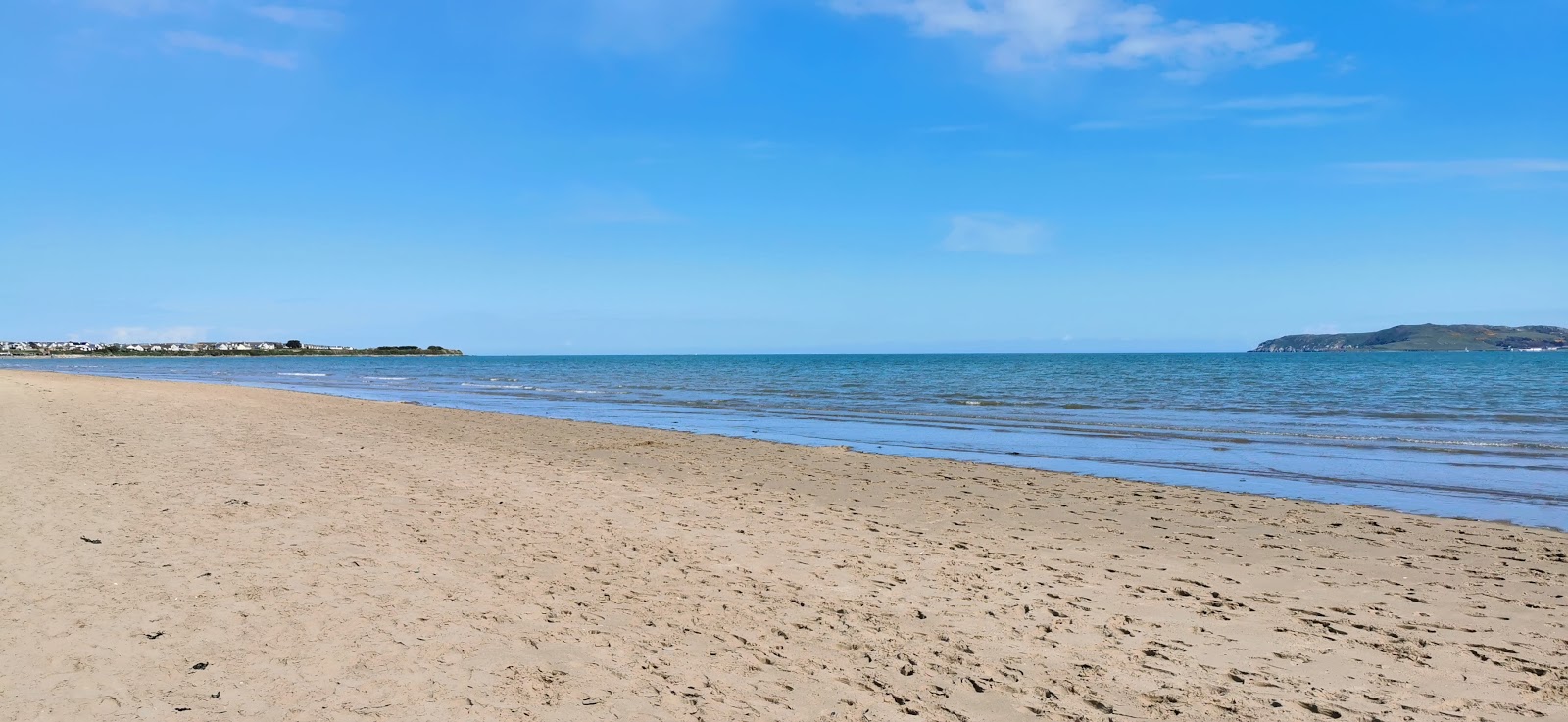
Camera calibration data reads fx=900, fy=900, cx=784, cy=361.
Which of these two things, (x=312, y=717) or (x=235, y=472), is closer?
(x=312, y=717)

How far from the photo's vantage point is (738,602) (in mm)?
6727

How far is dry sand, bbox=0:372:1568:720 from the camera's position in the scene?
4.91 m

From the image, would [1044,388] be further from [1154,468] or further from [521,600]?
[521,600]

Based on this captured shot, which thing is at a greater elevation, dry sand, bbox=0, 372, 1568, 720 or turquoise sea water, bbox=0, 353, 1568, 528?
dry sand, bbox=0, 372, 1568, 720

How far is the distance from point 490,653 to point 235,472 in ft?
29.7

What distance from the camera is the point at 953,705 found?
4.88 meters

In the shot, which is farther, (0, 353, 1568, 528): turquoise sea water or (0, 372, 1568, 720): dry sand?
(0, 353, 1568, 528): turquoise sea water

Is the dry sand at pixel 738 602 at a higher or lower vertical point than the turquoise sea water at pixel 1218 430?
higher

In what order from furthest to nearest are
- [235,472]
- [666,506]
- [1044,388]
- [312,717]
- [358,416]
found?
[1044,388], [358,416], [235,472], [666,506], [312,717]

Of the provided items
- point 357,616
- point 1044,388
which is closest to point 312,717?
point 357,616

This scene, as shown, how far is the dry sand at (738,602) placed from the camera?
4914mm

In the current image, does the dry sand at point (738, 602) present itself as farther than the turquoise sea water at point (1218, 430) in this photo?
No

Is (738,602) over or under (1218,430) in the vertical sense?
over

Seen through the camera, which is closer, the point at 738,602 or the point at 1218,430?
the point at 738,602
